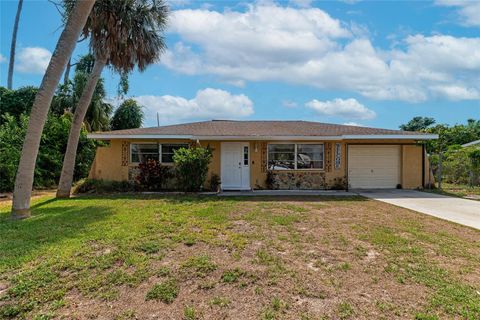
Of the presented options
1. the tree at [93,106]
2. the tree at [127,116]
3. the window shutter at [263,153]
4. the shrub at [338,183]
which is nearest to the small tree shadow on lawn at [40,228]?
the window shutter at [263,153]

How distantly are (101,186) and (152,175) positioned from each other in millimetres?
2132

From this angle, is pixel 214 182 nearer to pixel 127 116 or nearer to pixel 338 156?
pixel 338 156

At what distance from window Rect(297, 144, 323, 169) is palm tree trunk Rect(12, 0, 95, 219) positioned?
9.79 meters

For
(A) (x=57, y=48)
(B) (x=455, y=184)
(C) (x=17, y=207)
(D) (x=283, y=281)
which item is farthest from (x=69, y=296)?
(B) (x=455, y=184)

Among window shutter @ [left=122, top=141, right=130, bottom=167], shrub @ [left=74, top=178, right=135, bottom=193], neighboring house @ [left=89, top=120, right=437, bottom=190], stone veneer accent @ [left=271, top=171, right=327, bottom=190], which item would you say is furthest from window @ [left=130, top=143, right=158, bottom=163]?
stone veneer accent @ [left=271, top=171, right=327, bottom=190]

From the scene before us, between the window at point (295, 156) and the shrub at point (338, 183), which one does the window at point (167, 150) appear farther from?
the shrub at point (338, 183)

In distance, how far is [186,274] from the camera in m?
4.49

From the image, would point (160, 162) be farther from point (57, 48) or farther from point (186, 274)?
point (186, 274)

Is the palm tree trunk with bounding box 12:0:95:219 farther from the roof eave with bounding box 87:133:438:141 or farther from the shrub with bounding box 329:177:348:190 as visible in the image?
the shrub with bounding box 329:177:348:190

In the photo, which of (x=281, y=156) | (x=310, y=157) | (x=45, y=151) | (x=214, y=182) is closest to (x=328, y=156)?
(x=310, y=157)

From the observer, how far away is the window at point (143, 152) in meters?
14.7

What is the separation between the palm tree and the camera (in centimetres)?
1139

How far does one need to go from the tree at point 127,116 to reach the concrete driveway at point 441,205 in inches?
809

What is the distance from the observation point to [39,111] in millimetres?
8234
